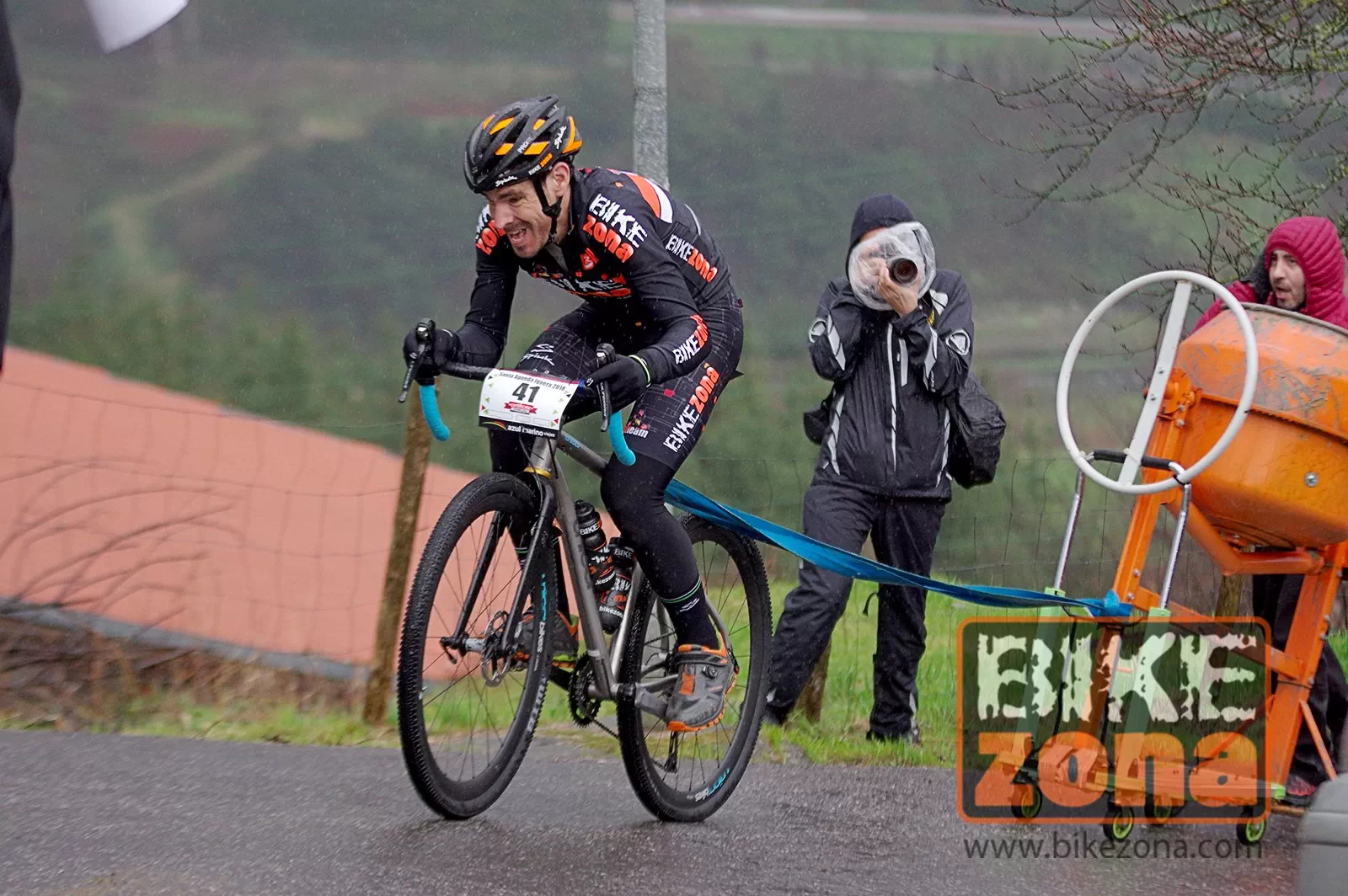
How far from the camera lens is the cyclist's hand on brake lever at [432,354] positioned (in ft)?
14.8

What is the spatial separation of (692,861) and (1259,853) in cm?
191

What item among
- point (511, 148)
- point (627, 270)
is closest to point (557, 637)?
point (627, 270)

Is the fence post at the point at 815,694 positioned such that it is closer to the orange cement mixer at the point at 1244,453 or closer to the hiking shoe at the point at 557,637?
the orange cement mixer at the point at 1244,453

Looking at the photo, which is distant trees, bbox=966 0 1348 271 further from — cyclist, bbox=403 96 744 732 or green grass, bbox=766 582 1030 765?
cyclist, bbox=403 96 744 732

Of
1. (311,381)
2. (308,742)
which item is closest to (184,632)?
(308,742)

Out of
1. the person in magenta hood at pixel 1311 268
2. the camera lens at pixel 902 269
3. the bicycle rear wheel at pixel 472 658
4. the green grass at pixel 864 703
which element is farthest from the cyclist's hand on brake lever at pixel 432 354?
the person in magenta hood at pixel 1311 268

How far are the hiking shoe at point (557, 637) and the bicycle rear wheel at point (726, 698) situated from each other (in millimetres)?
171

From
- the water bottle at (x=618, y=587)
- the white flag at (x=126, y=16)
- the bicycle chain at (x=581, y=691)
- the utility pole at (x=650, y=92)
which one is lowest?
the bicycle chain at (x=581, y=691)

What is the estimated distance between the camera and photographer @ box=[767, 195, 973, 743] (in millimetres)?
6152

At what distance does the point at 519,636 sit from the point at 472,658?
157mm

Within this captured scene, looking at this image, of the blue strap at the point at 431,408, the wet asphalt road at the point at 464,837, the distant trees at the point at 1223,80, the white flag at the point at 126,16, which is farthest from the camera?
the distant trees at the point at 1223,80

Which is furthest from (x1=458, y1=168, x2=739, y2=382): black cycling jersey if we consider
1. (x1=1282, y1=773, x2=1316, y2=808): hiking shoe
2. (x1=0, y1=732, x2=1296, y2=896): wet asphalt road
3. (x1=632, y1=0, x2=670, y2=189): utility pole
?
(x1=1282, y1=773, x2=1316, y2=808): hiking shoe

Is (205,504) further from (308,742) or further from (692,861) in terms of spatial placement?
(692,861)

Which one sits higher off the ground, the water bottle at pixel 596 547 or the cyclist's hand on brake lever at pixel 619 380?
the cyclist's hand on brake lever at pixel 619 380
